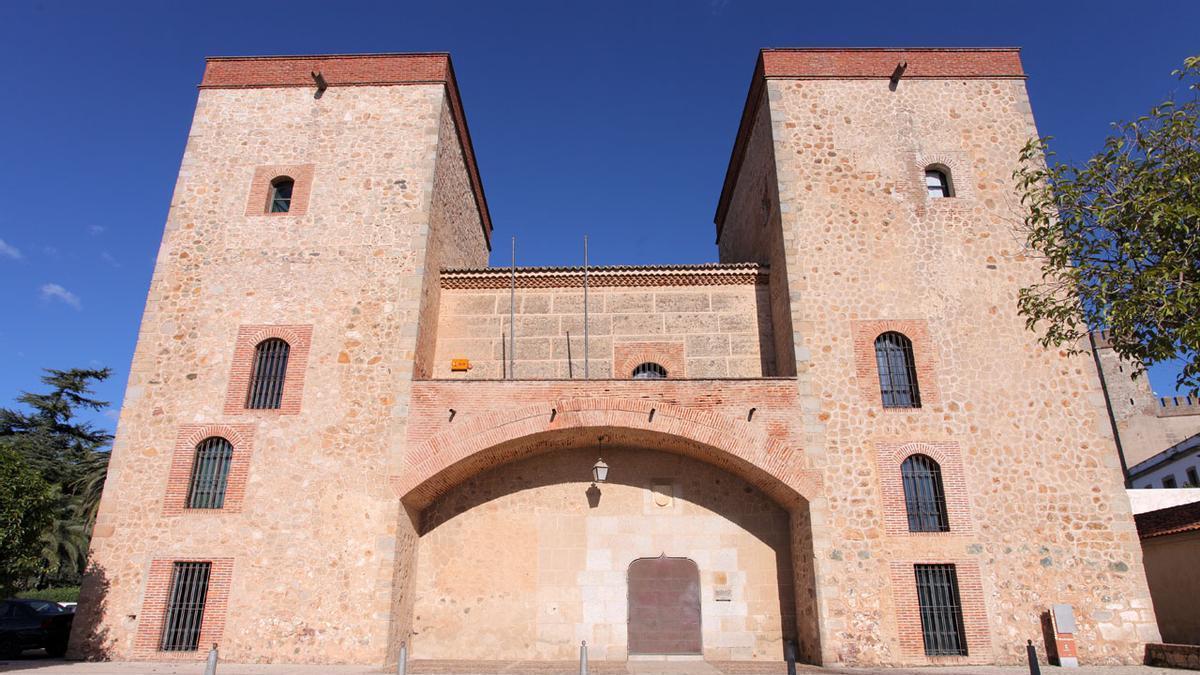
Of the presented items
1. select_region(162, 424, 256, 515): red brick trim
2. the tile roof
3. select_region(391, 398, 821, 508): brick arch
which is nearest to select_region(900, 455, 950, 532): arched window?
select_region(391, 398, 821, 508): brick arch

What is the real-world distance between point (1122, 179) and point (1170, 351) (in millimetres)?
2261

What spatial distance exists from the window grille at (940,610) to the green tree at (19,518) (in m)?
13.7

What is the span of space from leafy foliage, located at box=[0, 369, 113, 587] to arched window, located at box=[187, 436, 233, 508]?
13540 mm

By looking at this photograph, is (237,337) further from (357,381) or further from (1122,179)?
(1122,179)

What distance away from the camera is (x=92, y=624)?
11.4m

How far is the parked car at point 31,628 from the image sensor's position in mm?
12258

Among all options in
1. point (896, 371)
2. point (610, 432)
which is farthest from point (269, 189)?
point (896, 371)

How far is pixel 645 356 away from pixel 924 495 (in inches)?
224

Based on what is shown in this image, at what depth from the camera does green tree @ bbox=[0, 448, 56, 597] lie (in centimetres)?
990

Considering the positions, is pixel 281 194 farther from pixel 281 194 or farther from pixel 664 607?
pixel 664 607

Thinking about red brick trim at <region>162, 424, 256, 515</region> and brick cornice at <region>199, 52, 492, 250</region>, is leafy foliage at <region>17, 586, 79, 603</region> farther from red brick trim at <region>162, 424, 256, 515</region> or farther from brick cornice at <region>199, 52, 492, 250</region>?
brick cornice at <region>199, 52, 492, 250</region>

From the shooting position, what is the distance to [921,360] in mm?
12812

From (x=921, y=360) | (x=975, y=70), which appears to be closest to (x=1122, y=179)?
(x=921, y=360)

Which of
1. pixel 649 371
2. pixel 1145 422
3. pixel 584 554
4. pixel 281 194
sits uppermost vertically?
pixel 281 194
